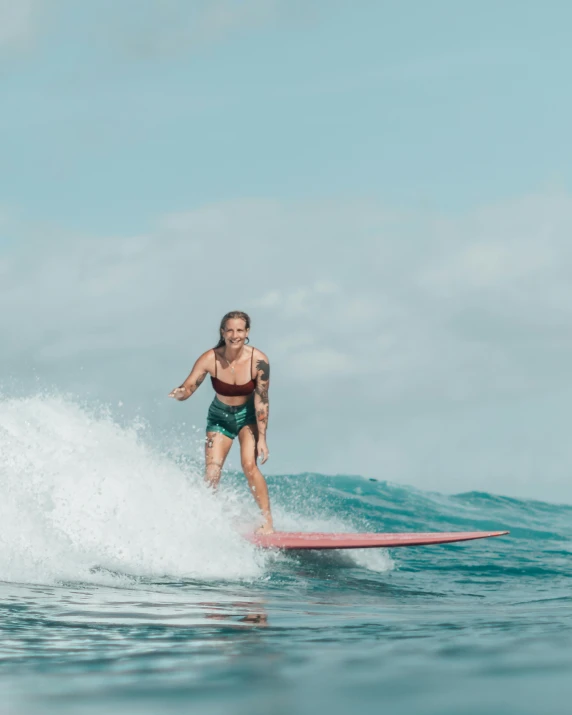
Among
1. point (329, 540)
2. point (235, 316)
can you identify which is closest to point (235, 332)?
point (235, 316)

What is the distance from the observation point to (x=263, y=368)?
9.23 m

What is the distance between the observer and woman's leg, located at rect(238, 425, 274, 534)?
959 centimetres

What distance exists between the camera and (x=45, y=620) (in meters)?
5.08

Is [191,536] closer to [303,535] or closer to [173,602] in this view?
[303,535]

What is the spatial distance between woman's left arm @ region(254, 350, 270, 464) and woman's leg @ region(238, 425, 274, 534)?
118 millimetres

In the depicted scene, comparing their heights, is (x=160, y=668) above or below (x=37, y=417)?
below

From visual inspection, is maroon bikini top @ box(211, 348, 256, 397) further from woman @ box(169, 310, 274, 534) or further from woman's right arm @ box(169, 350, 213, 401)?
woman's right arm @ box(169, 350, 213, 401)

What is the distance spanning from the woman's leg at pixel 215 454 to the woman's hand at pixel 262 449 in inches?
13.9

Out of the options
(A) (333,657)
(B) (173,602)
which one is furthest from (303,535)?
(A) (333,657)

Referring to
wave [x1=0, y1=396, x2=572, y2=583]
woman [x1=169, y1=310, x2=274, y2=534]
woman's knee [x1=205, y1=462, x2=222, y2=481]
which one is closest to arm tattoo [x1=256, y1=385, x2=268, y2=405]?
woman [x1=169, y1=310, x2=274, y2=534]

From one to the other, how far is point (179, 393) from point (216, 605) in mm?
3175

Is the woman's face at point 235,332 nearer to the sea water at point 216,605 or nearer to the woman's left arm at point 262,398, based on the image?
the woman's left arm at point 262,398

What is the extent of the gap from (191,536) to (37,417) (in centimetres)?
323

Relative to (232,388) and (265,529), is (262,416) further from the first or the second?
(265,529)
